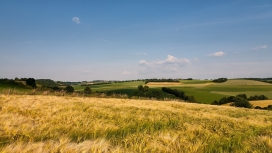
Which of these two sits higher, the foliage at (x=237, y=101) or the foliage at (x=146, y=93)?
the foliage at (x=146, y=93)

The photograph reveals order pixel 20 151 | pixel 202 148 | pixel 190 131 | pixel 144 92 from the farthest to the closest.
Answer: pixel 144 92 < pixel 190 131 < pixel 202 148 < pixel 20 151

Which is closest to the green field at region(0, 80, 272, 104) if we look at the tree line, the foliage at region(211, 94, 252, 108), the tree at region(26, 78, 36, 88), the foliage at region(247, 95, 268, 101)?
the foliage at region(247, 95, 268, 101)

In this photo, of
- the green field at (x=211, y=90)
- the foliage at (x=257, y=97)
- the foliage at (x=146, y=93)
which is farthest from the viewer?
the green field at (x=211, y=90)

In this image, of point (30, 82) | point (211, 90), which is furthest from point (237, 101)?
point (30, 82)

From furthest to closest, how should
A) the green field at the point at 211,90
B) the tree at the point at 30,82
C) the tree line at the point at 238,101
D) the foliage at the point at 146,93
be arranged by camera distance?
the green field at the point at 211,90 → the foliage at the point at 146,93 → the tree at the point at 30,82 → the tree line at the point at 238,101

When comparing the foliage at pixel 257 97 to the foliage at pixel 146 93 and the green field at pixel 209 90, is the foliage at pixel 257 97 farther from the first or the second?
the foliage at pixel 146 93


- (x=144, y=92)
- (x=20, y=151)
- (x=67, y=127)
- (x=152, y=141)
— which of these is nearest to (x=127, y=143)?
(x=152, y=141)

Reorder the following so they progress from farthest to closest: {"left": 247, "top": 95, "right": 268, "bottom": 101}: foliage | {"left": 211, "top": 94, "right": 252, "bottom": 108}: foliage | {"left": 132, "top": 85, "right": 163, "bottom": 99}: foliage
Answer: {"left": 247, "top": 95, "right": 268, "bottom": 101}: foliage < {"left": 132, "top": 85, "right": 163, "bottom": 99}: foliage < {"left": 211, "top": 94, "right": 252, "bottom": 108}: foliage

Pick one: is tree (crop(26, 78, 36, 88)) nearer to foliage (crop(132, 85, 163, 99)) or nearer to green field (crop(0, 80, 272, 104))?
green field (crop(0, 80, 272, 104))

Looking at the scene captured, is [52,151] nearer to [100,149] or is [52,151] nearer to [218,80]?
[100,149]

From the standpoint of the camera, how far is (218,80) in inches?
5032

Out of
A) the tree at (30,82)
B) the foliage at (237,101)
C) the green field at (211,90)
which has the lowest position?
the foliage at (237,101)

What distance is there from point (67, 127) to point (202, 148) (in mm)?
2712

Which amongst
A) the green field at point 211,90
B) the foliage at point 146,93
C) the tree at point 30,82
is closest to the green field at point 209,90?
the green field at point 211,90
